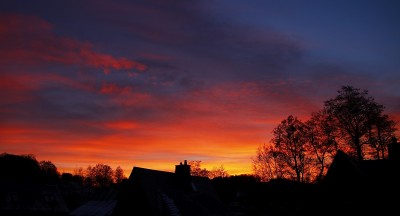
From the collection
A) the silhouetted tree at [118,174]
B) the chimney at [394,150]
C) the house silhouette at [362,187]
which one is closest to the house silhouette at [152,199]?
the house silhouette at [362,187]

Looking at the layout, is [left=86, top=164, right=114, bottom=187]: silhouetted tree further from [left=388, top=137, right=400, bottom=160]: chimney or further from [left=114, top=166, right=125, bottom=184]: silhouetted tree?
[left=388, top=137, right=400, bottom=160]: chimney

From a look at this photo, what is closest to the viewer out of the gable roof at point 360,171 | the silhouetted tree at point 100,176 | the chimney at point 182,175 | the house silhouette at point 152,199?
the house silhouette at point 152,199

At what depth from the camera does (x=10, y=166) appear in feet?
417

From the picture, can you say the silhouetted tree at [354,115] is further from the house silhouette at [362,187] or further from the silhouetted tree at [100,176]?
the silhouetted tree at [100,176]

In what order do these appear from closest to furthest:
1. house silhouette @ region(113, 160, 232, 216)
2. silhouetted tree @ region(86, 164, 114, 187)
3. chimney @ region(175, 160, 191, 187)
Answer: house silhouette @ region(113, 160, 232, 216) < chimney @ region(175, 160, 191, 187) < silhouetted tree @ region(86, 164, 114, 187)

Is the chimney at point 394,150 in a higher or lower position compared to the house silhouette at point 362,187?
higher

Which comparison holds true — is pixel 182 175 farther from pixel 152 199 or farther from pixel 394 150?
pixel 394 150

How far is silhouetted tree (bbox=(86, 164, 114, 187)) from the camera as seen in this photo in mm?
173250

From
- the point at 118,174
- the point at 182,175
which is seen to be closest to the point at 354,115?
the point at 182,175

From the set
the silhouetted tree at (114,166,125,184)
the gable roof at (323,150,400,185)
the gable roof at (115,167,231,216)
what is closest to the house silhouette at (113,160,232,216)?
the gable roof at (115,167,231,216)

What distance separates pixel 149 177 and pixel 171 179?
7.28 metres

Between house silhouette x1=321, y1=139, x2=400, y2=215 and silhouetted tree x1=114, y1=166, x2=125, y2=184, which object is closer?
house silhouette x1=321, y1=139, x2=400, y2=215

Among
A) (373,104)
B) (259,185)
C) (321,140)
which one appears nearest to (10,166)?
(259,185)

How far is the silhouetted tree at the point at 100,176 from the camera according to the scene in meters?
173
